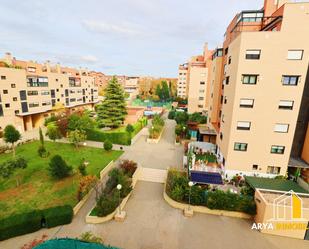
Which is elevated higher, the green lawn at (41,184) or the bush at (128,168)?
the bush at (128,168)

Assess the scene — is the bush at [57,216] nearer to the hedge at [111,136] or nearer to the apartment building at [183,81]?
the hedge at [111,136]

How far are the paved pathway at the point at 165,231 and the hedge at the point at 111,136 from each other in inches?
577

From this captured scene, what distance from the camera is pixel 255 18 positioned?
19.5 meters

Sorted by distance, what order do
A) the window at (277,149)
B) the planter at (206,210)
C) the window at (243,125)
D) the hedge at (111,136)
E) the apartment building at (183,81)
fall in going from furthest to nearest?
the apartment building at (183,81), the hedge at (111,136), the window at (243,125), the window at (277,149), the planter at (206,210)

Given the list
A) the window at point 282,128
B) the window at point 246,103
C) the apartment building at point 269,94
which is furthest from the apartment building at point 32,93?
the window at point 282,128

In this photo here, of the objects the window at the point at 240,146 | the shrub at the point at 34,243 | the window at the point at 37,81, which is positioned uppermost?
the window at the point at 37,81

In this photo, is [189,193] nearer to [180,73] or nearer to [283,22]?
[283,22]

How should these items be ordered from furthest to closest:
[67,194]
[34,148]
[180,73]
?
1. [180,73]
2. [34,148]
3. [67,194]

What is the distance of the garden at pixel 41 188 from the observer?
12.5 m

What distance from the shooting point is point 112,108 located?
3469 centimetres

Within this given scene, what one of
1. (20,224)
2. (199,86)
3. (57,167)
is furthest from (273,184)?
(199,86)

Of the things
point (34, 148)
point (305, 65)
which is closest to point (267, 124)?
point (305, 65)

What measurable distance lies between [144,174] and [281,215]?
1343cm

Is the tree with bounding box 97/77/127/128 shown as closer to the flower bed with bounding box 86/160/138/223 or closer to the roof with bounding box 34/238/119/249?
the flower bed with bounding box 86/160/138/223
